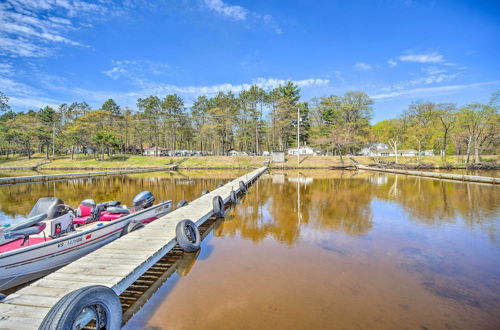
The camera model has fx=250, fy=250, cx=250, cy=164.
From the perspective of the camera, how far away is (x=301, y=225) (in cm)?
952

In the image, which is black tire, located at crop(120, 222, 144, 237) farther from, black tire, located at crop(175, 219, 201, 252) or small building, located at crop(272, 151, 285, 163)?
small building, located at crop(272, 151, 285, 163)

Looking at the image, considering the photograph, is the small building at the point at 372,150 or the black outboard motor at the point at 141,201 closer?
the black outboard motor at the point at 141,201

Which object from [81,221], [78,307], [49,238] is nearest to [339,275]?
[78,307]

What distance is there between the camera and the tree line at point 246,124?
4578 cm

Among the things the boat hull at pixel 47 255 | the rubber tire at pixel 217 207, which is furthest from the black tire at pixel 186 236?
the rubber tire at pixel 217 207

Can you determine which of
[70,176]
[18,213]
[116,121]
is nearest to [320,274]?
[18,213]

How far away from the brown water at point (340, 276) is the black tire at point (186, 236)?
365 millimetres

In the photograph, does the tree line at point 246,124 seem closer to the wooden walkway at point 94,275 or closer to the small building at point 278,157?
the small building at point 278,157

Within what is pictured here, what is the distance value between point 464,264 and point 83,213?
10.6 m

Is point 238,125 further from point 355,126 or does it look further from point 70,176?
point 70,176

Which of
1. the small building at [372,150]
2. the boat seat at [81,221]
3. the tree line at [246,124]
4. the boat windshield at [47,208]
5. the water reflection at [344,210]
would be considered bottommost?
the water reflection at [344,210]

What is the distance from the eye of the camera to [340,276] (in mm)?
5520

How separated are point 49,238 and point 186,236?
3134 millimetres

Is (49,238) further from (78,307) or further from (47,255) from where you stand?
(78,307)
